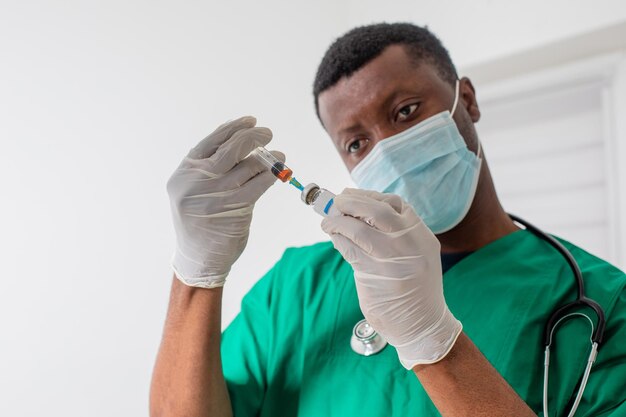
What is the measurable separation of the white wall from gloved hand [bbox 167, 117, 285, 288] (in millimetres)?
387

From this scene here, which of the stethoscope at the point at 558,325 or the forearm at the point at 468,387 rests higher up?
the forearm at the point at 468,387

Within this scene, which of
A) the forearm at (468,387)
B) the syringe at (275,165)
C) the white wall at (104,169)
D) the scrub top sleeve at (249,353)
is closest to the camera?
the forearm at (468,387)

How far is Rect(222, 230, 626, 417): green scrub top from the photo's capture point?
77cm

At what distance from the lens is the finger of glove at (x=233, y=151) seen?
2.99 ft

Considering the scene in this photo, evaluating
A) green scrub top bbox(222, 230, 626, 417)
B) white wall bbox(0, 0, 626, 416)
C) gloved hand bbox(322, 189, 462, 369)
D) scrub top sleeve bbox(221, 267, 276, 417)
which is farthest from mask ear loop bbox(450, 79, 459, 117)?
white wall bbox(0, 0, 626, 416)

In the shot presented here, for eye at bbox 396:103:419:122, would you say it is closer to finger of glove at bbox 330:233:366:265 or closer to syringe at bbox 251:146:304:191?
syringe at bbox 251:146:304:191

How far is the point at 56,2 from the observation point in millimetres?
1229

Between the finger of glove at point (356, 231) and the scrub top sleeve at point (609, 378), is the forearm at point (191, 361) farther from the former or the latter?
the scrub top sleeve at point (609, 378)

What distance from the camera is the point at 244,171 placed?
0.94 meters

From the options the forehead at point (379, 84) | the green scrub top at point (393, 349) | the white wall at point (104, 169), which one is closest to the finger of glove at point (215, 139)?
the forehead at point (379, 84)

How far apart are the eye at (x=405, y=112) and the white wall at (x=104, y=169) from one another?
676mm

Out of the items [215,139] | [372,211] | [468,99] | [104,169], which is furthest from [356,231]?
[104,169]

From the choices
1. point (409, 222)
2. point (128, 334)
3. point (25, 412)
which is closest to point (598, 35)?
point (409, 222)

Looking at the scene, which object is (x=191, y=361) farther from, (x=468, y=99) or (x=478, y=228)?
(x=468, y=99)
